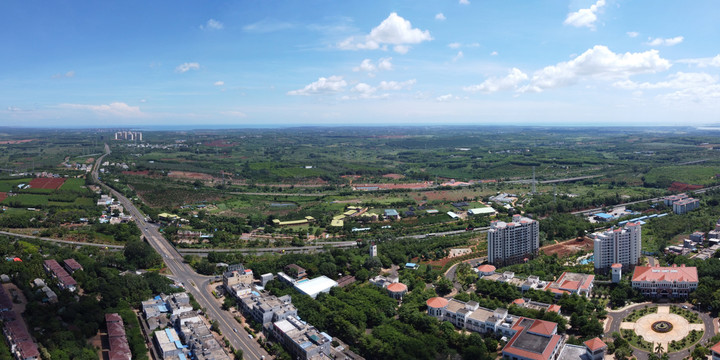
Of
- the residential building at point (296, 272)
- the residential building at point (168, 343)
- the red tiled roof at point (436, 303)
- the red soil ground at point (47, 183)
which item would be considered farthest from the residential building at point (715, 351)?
the red soil ground at point (47, 183)

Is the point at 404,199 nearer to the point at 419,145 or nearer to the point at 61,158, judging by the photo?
the point at 61,158

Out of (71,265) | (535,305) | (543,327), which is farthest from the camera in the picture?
(71,265)

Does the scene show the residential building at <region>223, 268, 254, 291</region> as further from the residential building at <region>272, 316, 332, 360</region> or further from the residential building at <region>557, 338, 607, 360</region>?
the residential building at <region>557, 338, 607, 360</region>

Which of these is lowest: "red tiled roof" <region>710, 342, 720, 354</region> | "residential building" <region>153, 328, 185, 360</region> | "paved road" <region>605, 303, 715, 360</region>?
"paved road" <region>605, 303, 715, 360</region>

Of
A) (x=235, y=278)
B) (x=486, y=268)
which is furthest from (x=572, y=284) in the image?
(x=235, y=278)

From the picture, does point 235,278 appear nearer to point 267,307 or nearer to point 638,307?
point 267,307

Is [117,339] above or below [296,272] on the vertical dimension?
below

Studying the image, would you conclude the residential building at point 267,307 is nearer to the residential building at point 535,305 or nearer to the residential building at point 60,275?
the residential building at point 60,275

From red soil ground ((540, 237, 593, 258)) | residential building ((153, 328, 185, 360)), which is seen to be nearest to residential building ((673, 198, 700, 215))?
red soil ground ((540, 237, 593, 258))
